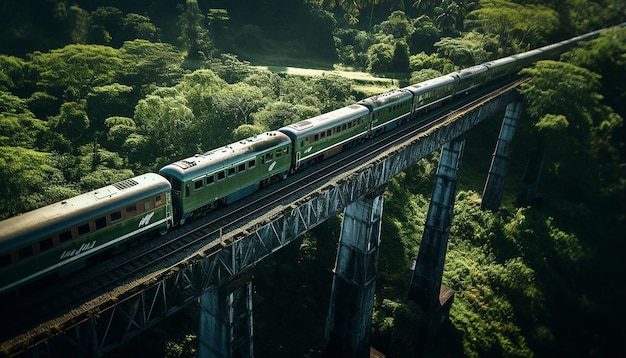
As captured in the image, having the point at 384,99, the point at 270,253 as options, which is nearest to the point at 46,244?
the point at 270,253

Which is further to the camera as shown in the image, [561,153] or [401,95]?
[561,153]

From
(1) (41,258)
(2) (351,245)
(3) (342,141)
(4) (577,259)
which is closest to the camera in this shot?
(1) (41,258)

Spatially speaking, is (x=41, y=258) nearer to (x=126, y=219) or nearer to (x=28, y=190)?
(x=126, y=219)

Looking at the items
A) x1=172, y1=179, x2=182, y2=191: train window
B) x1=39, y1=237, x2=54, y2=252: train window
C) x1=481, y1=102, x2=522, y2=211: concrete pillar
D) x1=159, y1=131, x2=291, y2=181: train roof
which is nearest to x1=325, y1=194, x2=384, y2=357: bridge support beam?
x1=159, y1=131, x2=291, y2=181: train roof

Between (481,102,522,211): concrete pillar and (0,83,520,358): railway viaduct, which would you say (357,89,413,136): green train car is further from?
(481,102,522,211): concrete pillar

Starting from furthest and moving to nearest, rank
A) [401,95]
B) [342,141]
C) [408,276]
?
[408,276] → [401,95] → [342,141]

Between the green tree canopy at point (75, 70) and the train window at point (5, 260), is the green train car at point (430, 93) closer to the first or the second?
the train window at point (5, 260)

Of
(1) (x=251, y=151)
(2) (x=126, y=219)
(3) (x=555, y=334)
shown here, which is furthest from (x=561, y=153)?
(2) (x=126, y=219)
